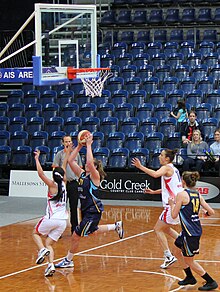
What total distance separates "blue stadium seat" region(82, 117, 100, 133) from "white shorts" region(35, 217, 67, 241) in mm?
10946

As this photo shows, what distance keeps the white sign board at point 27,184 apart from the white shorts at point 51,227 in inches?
360

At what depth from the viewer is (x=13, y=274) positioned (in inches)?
461

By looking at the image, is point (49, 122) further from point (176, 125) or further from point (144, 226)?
point (144, 226)

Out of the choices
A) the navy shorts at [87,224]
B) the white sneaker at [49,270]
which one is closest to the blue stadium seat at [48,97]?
the navy shorts at [87,224]

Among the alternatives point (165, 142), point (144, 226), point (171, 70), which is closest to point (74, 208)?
point (144, 226)

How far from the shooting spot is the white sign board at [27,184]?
68.7 feet

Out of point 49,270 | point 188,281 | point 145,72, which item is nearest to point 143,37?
point 145,72

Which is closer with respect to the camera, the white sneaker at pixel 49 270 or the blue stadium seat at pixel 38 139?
the white sneaker at pixel 49 270

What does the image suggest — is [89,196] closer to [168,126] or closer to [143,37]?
[168,126]

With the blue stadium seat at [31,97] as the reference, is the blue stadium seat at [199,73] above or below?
above

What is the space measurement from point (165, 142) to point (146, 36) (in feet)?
24.4

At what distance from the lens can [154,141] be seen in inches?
835

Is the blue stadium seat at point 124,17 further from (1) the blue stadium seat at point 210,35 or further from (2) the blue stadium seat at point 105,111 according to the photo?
(2) the blue stadium seat at point 105,111

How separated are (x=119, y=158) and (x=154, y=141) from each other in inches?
44.1
